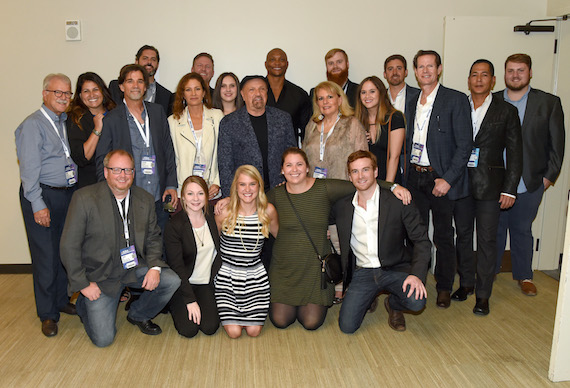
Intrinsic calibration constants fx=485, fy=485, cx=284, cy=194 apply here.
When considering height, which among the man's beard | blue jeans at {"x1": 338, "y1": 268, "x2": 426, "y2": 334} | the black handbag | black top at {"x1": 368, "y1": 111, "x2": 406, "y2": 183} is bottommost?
blue jeans at {"x1": 338, "y1": 268, "x2": 426, "y2": 334}

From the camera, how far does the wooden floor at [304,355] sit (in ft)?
9.10

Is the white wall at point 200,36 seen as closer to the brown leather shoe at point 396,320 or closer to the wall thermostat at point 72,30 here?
the wall thermostat at point 72,30

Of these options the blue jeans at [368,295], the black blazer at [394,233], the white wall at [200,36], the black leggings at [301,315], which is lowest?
the black leggings at [301,315]

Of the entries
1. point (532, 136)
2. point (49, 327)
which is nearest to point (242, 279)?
point (49, 327)

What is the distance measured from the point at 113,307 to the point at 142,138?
3.97 feet

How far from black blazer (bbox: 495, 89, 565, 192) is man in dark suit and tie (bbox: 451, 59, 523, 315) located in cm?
34

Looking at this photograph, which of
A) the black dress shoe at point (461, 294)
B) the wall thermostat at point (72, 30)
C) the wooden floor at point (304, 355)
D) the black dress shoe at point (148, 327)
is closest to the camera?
the wooden floor at point (304, 355)

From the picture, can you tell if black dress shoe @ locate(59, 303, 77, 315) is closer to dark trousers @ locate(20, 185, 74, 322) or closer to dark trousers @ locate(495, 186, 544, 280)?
dark trousers @ locate(20, 185, 74, 322)

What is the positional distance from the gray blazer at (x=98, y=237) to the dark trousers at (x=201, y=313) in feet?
1.06

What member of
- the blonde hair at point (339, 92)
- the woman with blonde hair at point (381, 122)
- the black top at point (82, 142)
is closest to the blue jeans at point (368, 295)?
the woman with blonde hair at point (381, 122)

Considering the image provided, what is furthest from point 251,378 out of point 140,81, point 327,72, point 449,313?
point 327,72

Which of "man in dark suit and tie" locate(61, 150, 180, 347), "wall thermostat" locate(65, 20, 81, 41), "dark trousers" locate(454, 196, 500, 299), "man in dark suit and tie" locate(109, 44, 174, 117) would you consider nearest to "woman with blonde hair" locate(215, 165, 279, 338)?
"man in dark suit and tie" locate(61, 150, 180, 347)

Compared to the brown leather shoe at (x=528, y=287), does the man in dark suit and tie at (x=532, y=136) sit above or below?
above

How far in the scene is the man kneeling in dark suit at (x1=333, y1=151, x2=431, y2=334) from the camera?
3250 millimetres
